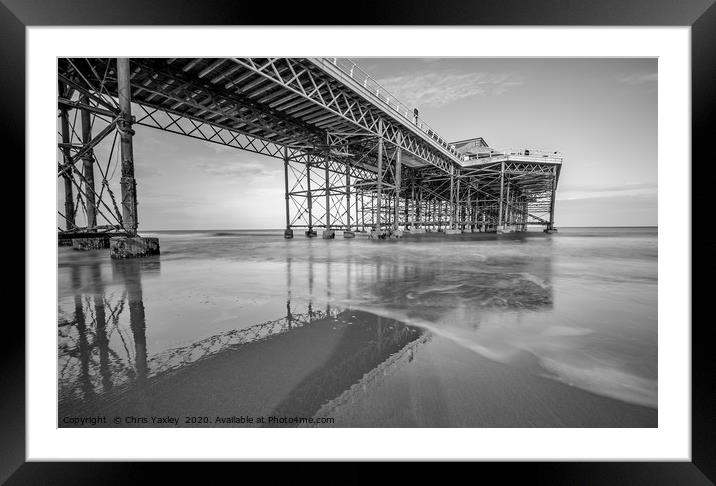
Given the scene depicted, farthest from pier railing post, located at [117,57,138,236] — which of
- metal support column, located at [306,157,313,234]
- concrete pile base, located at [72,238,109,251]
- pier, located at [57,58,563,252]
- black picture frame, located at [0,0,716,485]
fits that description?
metal support column, located at [306,157,313,234]

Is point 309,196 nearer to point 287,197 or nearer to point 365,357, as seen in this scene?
point 287,197

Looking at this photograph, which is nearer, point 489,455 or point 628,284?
point 489,455

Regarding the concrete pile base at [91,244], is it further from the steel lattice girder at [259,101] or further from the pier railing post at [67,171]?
the steel lattice girder at [259,101]

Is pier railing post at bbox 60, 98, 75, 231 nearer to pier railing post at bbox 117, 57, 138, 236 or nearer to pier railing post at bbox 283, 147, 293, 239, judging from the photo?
pier railing post at bbox 117, 57, 138, 236

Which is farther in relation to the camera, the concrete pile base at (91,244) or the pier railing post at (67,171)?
the concrete pile base at (91,244)
